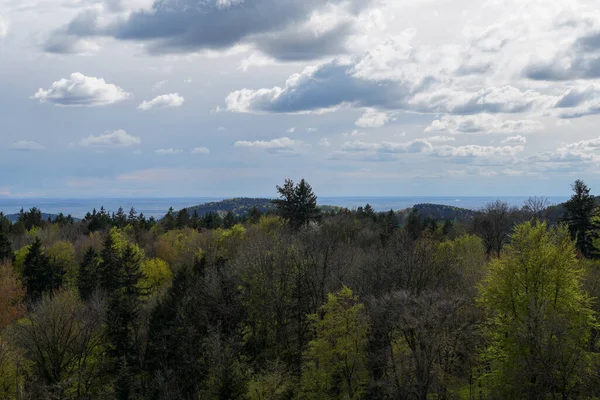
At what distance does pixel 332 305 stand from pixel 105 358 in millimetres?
25749

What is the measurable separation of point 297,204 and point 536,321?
172 feet

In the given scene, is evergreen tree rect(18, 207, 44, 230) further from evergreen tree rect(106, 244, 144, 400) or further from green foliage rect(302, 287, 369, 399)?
green foliage rect(302, 287, 369, 399)

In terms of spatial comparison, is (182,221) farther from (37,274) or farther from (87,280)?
(87,280)

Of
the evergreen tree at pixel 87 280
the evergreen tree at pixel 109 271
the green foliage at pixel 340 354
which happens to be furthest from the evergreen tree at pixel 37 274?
the green foliage at pixel 340 354

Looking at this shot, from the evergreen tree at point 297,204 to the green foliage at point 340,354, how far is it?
4082cm

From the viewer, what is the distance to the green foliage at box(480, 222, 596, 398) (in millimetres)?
31516

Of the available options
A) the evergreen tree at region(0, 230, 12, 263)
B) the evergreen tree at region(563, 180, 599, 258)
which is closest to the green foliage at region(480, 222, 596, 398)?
the evergreen tree at region(563, 180, 599, 258)

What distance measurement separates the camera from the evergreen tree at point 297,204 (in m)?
81.6

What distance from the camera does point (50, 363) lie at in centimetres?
4909

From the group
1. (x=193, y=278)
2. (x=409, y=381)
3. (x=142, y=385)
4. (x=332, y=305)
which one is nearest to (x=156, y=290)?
(x=193, y=278)

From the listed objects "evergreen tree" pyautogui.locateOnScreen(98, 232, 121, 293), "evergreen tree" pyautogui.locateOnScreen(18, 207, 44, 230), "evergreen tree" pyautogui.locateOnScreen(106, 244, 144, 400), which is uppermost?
"evergreen tree" pyautogui.locateOnScreen(18, 207, 44, 230)

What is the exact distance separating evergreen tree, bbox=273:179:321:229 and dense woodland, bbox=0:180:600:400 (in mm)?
12222

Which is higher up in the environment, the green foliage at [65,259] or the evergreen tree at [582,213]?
the evergreen tree at [582,213]

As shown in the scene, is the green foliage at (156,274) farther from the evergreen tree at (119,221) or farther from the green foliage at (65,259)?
the evergreen tree at (119,221)
